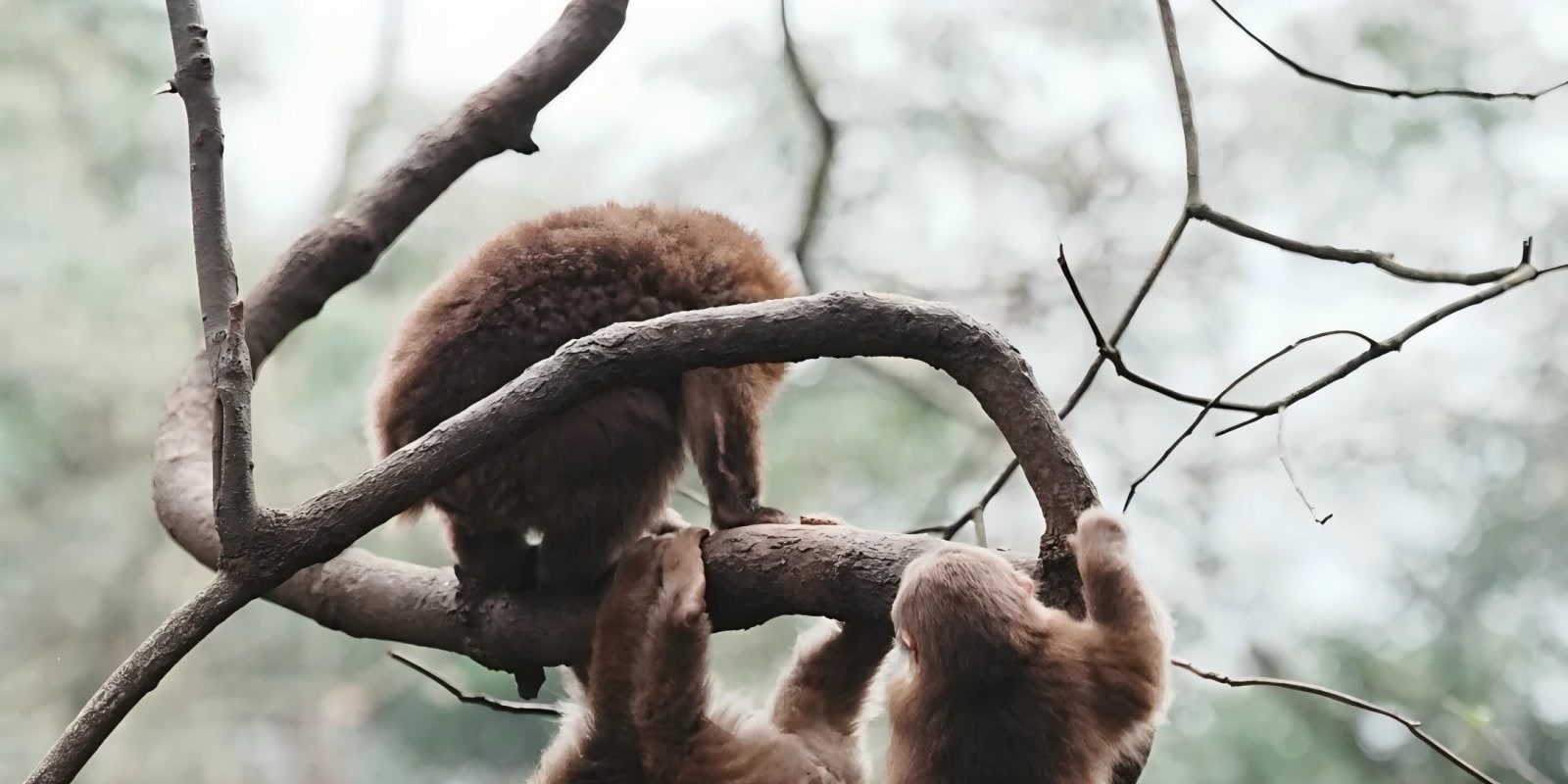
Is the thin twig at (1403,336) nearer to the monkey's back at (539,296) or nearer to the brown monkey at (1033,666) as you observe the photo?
the brown monkey at (1033,666)

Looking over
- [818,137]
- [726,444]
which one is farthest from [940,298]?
[726,444]

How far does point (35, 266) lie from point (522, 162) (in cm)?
157

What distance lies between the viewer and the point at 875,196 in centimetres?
388

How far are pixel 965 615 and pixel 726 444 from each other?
728 millimetres

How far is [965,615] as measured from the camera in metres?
1.55

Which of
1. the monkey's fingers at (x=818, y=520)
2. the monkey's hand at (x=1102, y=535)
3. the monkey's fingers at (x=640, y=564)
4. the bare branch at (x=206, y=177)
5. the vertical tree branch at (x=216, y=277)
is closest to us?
the monkey's hand at (x=1102, y=535)

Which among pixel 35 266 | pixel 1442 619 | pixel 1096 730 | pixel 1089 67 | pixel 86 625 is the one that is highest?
pixel 1089 67

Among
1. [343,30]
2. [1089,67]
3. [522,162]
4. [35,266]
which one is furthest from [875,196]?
[35,266]

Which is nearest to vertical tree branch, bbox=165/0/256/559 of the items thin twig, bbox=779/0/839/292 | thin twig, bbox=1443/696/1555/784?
thin twig, bbox=779/0/839/292

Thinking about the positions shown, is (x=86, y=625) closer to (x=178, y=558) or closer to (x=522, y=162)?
(x=178, y=558)

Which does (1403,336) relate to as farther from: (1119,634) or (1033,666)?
(1033,666)

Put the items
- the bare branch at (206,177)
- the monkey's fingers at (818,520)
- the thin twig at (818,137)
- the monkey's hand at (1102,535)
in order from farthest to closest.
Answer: the thin twig at (818,137)
the monkey's fingers at (818,520)
the bare branch at (206,177)
the monkey's hand at (1102,535)

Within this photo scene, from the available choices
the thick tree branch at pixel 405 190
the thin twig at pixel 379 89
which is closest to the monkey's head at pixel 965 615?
the thick tree branch at pixel 405 190

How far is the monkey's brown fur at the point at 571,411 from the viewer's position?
2090 millimetres
